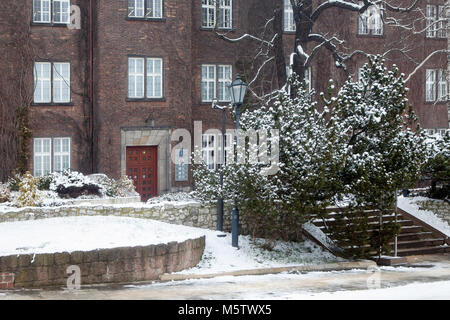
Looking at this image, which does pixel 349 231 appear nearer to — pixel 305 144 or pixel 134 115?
pixel 305 144

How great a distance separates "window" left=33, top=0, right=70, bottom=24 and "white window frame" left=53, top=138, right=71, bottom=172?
4.45 meters

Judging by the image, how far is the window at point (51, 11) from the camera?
78.5 ft

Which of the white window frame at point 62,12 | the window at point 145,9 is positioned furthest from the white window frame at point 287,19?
the white window frame at point 62,12

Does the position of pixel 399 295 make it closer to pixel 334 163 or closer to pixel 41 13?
pixel 334 163

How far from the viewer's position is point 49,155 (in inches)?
952

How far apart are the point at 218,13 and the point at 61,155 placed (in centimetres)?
872

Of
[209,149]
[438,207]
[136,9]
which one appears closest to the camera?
[438,207]

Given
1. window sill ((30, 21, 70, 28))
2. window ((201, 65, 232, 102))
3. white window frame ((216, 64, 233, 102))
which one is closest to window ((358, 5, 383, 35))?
white window frame ((216, 64, 233, 102))

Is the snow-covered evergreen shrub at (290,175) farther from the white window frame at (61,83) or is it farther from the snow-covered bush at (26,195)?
the white window frame at (61,83)

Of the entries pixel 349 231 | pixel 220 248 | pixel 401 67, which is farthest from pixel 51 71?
pixel 401 67

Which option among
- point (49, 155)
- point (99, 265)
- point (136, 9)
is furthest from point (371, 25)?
point (99, 265)

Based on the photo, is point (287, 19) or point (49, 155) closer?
point (49, 155)

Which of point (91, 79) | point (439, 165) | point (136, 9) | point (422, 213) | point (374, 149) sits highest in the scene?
point (136, 9)
